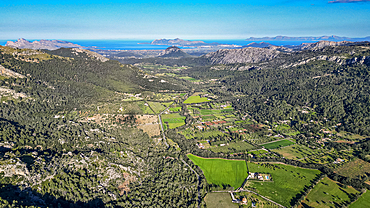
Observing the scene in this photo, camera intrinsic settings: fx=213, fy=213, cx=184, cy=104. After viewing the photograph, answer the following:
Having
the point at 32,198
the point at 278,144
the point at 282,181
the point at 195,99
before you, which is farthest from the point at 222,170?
the point at 195,99

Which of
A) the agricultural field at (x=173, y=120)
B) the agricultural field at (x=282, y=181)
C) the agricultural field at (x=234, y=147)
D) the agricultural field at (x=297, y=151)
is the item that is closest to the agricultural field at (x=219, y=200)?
the agricultural field at (x=282, y=181)

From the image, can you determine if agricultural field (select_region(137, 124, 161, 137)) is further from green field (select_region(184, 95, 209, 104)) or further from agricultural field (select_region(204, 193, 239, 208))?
green field (select_region(184, 95, 209, 104))

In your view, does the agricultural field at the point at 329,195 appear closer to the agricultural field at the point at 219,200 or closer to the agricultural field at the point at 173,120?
the agricultural field at the point at 219,200

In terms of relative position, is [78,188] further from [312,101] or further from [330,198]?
[312,101]

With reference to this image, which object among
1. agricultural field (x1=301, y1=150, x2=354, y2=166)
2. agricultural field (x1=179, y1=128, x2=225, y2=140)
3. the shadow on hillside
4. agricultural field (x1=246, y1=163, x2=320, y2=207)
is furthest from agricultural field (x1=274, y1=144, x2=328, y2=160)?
the shadow on hillside

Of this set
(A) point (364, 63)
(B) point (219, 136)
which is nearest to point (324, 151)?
(B) point (219, 136)

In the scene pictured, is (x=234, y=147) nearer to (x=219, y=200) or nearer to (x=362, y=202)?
(x=219, y=200)
